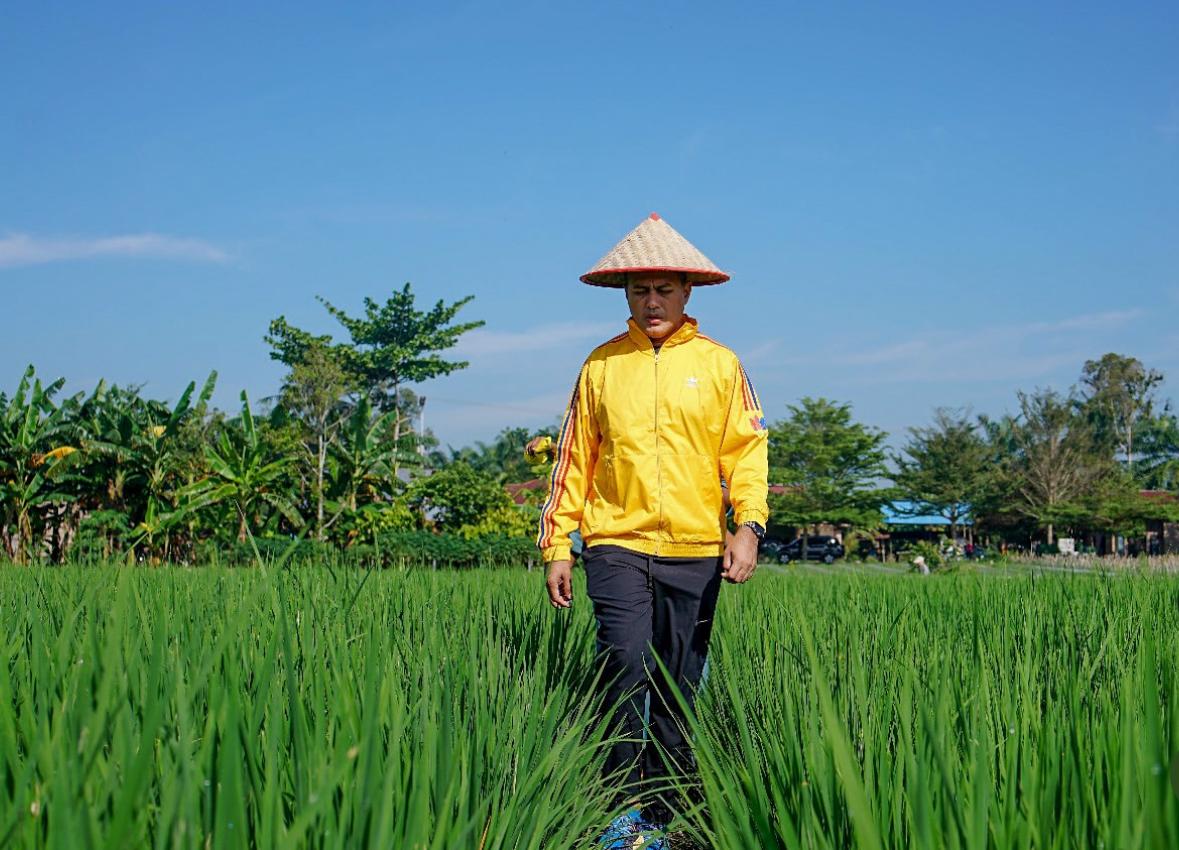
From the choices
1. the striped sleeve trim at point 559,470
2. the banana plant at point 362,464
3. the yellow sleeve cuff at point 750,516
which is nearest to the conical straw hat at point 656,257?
the striped sleeve trim at point 559,470

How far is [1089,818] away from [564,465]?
206 centimetres

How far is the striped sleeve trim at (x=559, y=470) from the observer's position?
127 inches

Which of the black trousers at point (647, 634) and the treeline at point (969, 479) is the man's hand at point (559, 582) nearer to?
the black trousers at point (647, 634)

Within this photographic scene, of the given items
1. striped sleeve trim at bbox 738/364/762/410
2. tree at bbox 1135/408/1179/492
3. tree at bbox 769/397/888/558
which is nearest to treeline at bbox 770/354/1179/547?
tree at bbox 769/397/888/558

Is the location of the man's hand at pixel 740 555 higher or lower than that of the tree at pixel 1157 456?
lower

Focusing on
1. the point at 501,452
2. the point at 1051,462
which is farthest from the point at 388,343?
the point at 1051,462

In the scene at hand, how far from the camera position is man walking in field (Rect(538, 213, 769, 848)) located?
305 cm

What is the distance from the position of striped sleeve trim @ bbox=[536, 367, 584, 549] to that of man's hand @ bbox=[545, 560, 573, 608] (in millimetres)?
83

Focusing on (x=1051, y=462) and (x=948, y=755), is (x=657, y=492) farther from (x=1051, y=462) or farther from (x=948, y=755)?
(x=1051, y=462)

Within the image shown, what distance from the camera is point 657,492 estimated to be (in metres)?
3.09

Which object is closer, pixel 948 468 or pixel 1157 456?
pixel 948 468

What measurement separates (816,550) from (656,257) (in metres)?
38.4

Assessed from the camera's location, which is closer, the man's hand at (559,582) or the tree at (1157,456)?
the man's hand at (559,582)

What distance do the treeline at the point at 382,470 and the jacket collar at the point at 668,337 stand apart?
3.27 feet
